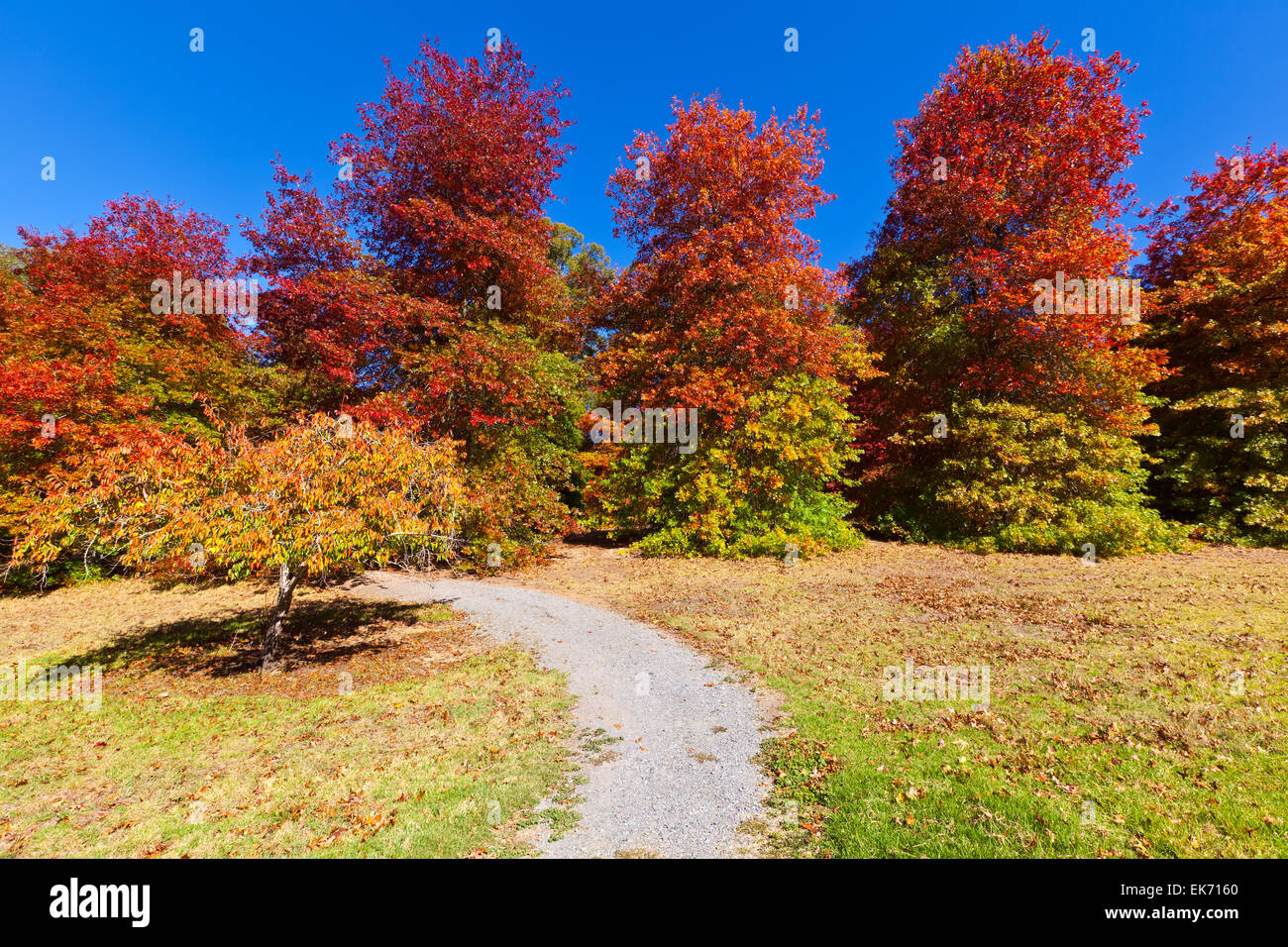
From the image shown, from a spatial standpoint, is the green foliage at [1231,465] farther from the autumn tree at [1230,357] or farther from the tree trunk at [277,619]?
the tree trunk at [277,619]

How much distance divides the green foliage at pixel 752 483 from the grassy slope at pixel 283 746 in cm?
973

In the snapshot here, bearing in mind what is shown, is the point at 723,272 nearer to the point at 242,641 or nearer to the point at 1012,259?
the point at 1012,259

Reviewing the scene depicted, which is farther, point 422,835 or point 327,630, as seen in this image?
point 327,630

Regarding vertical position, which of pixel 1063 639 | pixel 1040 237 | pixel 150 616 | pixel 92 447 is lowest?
pixel 150 616

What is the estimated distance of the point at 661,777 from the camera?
5.70 m

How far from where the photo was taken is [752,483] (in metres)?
19.2

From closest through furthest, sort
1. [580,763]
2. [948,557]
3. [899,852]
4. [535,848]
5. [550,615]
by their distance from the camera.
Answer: [899,852] → [535,848] → [580,763] → [550,615] → [948,557]

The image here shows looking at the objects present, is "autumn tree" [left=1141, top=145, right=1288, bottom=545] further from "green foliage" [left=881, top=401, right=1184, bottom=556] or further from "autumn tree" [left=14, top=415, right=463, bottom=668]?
"autumn tree" [left=14, top=415, right=463, bottom=668]

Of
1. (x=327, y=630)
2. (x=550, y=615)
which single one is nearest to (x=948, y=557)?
(x=550, y=615)

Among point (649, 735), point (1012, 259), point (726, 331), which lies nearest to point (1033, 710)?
point (649, 735)

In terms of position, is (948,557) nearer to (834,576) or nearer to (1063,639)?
(834,576)

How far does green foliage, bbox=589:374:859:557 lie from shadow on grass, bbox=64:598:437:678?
9214mm

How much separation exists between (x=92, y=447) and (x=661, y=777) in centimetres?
1913

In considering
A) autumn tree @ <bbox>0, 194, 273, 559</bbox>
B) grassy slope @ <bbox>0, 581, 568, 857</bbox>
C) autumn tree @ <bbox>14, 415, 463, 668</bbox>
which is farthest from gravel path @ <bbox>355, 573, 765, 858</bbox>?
autumn tree @ <bbox>0, 194, 273, 559</bbox>
